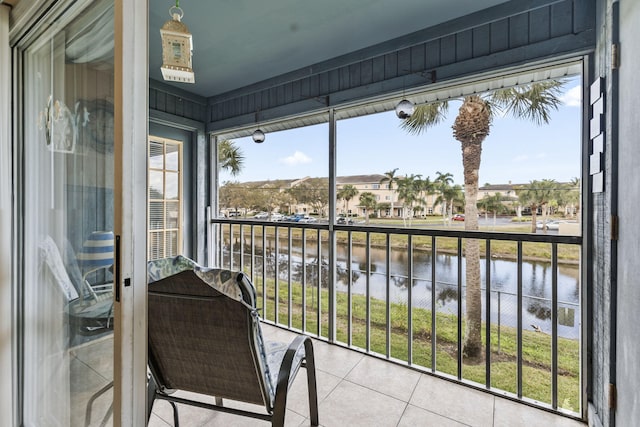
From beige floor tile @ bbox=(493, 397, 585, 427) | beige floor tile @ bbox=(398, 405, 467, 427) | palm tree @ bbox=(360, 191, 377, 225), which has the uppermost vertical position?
palm tree @ bbox=(360, 191, 377, 225)

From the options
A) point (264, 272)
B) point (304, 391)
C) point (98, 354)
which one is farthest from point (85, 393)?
point (264, 272)

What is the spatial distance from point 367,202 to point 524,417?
6.05ft

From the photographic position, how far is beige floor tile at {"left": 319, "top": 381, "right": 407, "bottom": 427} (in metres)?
1.79

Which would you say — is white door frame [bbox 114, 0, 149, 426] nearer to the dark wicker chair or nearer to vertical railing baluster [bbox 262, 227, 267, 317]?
the dark wicker chair

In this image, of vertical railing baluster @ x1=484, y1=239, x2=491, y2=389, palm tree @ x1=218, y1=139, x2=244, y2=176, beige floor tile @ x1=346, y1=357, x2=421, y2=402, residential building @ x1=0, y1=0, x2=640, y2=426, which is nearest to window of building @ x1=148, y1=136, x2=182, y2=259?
palm tree @ x1=218, y1=139, x2=244, y2=176

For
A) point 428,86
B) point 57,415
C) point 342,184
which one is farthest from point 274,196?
point 57,415

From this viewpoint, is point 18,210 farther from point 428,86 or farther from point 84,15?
point 428,86

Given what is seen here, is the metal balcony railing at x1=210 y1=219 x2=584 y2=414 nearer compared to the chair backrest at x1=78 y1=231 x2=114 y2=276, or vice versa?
the chair backrest at x1=78 y1=231 x2=114 y2=276

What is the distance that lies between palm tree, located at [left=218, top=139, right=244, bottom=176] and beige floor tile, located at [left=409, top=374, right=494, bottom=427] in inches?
118

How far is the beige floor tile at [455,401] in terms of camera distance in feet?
6.03

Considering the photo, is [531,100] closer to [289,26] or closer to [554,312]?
[554,312]

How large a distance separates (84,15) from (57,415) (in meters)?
1.58

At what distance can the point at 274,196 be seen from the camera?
11.3 ft

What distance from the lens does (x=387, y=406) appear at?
1.94m
